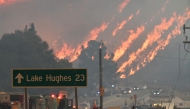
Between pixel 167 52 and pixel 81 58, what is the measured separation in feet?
111

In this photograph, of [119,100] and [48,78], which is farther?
[119,100]

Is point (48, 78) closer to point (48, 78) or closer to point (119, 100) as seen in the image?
point (48, 78)

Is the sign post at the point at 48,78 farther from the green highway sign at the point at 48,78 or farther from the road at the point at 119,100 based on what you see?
the road at the point at 119,100

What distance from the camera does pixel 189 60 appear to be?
125 metres

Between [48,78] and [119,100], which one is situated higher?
[119,100]

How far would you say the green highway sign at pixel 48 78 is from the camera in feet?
41.8

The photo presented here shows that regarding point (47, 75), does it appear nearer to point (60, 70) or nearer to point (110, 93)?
point (60, 70)

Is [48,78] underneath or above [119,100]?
underneath

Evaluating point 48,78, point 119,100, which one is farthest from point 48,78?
point 119,100

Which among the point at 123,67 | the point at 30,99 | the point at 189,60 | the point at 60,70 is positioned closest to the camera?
the point at 60,70

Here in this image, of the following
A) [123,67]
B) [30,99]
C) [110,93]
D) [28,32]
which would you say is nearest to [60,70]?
[30,99]

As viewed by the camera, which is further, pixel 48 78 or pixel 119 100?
pixel 119 100

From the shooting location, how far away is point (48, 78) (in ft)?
42.3

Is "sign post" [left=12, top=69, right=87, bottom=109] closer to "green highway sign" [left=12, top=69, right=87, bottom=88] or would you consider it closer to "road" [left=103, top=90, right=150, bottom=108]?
"green highway sign" [left=12, top=69, right=87, bottom=88]
